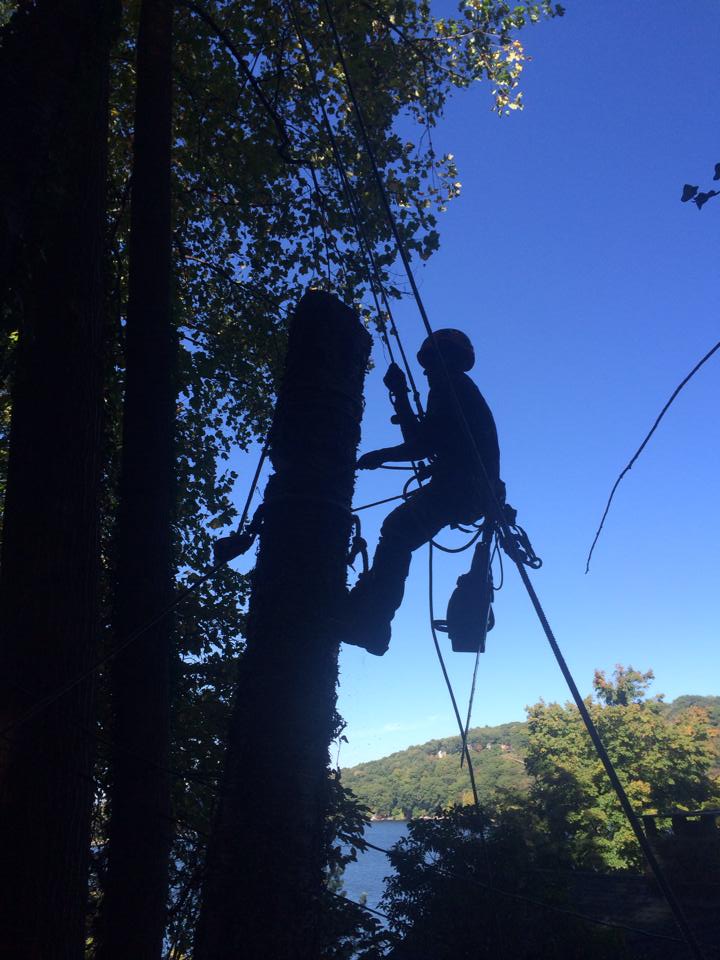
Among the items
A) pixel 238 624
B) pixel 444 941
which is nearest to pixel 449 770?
pixel 444 941

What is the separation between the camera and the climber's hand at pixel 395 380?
3.94 metres

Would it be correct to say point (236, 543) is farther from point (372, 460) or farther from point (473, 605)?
point (473, 605)

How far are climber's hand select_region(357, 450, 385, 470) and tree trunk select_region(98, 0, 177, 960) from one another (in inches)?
A: 49.0

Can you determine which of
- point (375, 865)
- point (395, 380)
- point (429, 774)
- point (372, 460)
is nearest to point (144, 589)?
point (372, 460)

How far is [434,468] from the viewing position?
3.75 m

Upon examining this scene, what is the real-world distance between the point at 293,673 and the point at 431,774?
403ft

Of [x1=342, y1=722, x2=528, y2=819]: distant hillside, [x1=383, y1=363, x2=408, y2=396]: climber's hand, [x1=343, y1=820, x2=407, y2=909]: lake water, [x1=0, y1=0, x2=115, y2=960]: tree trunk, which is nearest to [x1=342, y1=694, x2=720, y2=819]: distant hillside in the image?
[x1=342, y1=722, x2=528, y2=819]: distant hillside

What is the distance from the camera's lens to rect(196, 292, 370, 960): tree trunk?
5.99 ft

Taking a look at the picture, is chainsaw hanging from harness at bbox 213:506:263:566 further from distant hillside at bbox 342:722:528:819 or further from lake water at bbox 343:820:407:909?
lake water at bbox 343:820:407:909

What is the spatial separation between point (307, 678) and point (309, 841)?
48cm

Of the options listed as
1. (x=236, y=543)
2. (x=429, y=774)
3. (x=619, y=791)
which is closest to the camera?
(x=619, y=791)

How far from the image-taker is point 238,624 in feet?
28.0

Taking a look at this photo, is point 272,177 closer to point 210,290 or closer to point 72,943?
point 210,290

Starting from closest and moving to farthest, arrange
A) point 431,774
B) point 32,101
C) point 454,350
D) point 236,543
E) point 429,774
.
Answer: point 32,101 → point 236,543 → point 454,350 → point 431,774 → point 429,774
